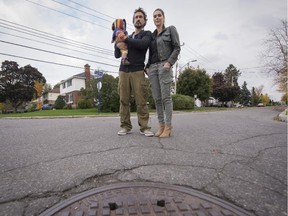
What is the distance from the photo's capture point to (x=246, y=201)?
1.21 metres

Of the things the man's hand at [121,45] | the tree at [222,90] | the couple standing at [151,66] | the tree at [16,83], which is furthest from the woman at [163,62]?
the tree at [222,90]

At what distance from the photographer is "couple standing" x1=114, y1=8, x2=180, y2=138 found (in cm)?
274

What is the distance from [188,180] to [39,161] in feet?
4.64

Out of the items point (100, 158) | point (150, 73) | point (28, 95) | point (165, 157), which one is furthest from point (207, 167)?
point (28, 95)

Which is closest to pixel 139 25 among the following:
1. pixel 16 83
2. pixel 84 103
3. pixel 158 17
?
pixel 158 17

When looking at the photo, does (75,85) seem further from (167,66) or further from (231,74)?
(231,74)

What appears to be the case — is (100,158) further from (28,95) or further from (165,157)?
(28,95)

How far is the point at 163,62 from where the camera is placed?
2766 millimetres

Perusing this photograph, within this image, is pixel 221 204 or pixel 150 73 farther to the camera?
pixel 150 73

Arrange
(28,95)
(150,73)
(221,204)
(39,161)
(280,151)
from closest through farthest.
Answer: (221,204) → (39,161) → (280,151) → (150,73) → (28,95)

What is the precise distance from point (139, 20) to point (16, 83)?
143 ft

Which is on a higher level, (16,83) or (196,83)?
(16,83)

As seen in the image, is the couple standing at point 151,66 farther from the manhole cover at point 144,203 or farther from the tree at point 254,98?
the tree at point 254,98

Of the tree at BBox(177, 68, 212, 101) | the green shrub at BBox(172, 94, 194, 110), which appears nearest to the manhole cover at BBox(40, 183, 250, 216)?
the green shrub at BBox(172, 94, 194, 110)
